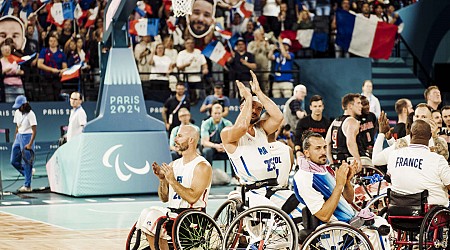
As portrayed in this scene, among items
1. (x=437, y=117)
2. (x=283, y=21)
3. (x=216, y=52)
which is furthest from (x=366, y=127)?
(x=283, y=21)

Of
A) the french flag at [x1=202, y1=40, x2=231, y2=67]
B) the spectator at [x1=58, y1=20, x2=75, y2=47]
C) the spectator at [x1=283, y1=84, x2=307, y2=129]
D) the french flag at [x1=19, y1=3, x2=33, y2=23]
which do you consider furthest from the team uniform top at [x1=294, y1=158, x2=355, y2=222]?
the french flag at [x1=19, y1=3, x2=33, y2=23]

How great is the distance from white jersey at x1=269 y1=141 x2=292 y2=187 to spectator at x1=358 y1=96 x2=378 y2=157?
4.29 meters

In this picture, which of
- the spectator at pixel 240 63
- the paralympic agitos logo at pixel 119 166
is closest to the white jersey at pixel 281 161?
the paralympic agitos logo at pixel 119 166

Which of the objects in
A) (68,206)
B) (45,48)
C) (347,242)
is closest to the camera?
(347,242)

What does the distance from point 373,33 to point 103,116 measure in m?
9.04

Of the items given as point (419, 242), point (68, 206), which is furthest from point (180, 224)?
point (68, 206)

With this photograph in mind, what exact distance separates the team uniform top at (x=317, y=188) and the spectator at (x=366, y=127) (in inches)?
207

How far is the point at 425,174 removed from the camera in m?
10.4

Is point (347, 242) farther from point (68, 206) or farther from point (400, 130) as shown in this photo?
point (68, 206)

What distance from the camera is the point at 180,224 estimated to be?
9.96 m

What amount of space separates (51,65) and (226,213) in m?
11.3

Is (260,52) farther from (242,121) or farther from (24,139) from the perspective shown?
(242,121)

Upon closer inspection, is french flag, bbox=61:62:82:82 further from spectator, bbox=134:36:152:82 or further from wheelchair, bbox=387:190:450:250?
wheelchair, bbox=387:190:450:250

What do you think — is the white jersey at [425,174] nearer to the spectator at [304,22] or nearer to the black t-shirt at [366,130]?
the black t-shirt at [366,130]
